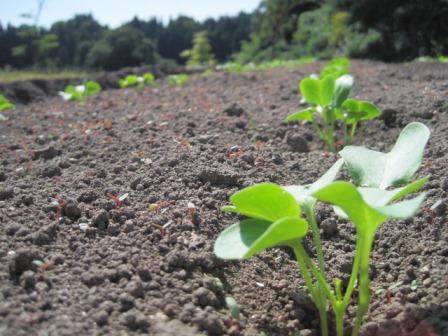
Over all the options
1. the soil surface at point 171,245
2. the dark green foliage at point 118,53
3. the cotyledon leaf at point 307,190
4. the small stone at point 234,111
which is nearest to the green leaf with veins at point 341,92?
the soil surface at point 171,245

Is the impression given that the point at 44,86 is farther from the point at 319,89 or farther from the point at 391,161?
the point at 391,161

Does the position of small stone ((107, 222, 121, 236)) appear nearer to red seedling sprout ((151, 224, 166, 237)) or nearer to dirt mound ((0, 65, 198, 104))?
red seedling sprout ((151, 224, 166, 237))

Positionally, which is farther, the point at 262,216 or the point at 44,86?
the point at 44,86

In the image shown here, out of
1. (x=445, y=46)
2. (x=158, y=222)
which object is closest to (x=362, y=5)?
(x=445, y=46)

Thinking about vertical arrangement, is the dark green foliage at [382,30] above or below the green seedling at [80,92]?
above

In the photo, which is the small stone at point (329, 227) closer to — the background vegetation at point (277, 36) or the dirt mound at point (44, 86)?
the dirt mound at point (44, 86)

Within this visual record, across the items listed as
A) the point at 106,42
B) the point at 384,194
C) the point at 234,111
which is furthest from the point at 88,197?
the point at 106,42

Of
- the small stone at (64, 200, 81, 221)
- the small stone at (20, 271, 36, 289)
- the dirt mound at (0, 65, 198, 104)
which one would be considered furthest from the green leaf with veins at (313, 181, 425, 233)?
the dirt mound at (0, 65, 198, 104)
